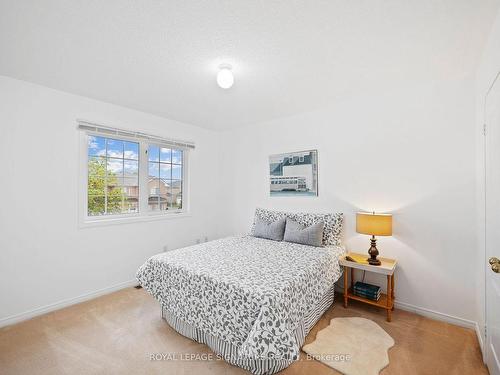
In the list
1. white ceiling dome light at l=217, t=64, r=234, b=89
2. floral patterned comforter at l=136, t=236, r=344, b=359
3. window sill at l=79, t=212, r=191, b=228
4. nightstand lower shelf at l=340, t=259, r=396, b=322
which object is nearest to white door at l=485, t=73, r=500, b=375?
nightstand lower shelf at l=340, t=259, r=396, b=322

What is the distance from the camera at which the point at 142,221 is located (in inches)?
130

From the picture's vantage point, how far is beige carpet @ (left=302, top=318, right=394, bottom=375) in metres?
1.73

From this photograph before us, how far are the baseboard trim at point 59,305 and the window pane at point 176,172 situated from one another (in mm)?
1666

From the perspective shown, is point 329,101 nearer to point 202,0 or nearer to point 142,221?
point 202,0

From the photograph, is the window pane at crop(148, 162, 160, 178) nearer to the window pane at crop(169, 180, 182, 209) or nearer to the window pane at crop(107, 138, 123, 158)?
the window pane at crop(169, 180, 182, 209)

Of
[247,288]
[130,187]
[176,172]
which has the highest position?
[176,172]

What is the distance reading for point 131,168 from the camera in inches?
131

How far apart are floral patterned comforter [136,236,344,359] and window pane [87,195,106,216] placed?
1.22 m

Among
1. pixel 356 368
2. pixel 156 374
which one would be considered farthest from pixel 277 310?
pixel 156 374

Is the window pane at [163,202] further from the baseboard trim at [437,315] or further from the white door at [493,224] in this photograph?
the white door at [493,224]

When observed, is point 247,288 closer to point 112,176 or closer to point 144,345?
point 144,345

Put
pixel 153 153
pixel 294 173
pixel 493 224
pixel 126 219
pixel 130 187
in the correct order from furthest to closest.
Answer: pixel 153 153
pixel 294 173
pixel 130 187
pixel 126 219
pixel 493 224

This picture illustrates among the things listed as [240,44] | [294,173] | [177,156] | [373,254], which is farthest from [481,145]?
[177,156]

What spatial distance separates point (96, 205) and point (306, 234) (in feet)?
8.81
